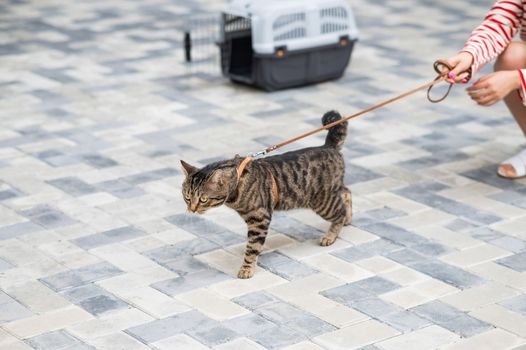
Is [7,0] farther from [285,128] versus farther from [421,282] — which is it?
[421,282]

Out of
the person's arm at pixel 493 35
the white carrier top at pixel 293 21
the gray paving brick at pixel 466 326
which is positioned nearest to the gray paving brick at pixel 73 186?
the white carrier top at pixel 293 21

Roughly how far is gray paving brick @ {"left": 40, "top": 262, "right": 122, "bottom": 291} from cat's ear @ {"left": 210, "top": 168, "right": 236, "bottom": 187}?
585 mm

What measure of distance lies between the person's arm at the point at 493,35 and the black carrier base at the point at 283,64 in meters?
1.75

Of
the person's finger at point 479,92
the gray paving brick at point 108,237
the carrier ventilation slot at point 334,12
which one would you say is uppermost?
the carrier ventilation slot at point 334,12

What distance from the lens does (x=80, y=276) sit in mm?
3889

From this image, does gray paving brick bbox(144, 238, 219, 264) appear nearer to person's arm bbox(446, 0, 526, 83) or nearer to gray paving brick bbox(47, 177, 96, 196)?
gray paving brick bbox(47, 177, 96, 196)

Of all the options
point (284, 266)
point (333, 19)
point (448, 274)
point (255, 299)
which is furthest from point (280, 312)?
point (333, 19)

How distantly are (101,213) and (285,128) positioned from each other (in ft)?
5.21

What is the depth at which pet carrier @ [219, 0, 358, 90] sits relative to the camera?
624 centimetres

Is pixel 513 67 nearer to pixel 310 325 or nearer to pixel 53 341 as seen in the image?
pixel 310 325

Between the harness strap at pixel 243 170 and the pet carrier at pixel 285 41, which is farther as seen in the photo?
the pet carrier at pixel 285 41

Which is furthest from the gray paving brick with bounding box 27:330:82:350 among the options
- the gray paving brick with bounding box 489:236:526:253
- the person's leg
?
the person's leg

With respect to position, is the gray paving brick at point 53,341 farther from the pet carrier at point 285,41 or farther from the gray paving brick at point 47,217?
the pet carrier at point 285,41

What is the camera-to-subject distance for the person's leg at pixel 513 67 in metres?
4.87
